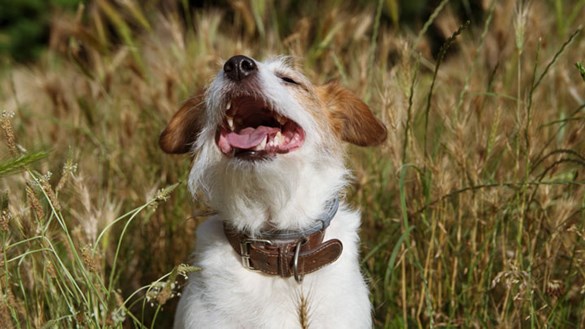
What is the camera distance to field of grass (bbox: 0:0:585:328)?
288 centimetres

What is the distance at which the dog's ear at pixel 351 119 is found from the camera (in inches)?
122

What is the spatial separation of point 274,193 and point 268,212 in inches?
4.6

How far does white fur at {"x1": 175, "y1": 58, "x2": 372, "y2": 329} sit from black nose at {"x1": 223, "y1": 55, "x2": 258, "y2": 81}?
3 centimetres

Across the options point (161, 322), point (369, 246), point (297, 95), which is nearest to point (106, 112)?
point (161, 322)

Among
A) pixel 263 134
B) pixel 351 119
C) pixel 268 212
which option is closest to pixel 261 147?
pixel 263 134

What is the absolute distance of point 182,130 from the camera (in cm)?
310

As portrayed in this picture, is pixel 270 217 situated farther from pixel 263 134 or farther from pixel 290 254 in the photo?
pixel 263 134

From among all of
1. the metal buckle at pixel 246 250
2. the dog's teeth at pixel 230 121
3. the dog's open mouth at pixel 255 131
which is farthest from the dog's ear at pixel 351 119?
the metal buckle at pixel 246 250

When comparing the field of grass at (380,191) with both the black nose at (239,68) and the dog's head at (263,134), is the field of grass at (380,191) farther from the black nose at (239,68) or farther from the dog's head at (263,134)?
the black nose at (239,68)

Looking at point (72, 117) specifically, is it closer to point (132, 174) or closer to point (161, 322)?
point (132, 174)

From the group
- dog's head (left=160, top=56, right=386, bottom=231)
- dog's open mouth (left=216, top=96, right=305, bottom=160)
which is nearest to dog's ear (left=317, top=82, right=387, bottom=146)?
dog's head (left=160, top=56, right=386, bottom=231)

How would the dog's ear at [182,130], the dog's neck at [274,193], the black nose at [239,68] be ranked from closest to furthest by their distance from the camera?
the black nose at [239,68] → the dog's neck at [274,193] → the dog's ear at [182,130]

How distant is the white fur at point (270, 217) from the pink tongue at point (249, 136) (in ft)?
0.22

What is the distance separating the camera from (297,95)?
294 cm
